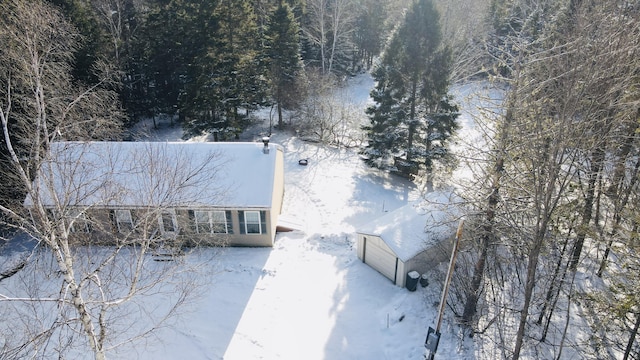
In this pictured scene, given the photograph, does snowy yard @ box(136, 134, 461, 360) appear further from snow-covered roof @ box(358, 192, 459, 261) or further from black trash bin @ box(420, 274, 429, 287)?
snow-covered roof @ box(358, 192, 459, 261)

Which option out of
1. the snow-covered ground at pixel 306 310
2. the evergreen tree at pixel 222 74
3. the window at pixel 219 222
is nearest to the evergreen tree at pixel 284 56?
the evergreen tree at pixel 222 74

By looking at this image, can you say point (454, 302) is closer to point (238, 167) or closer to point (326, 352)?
point (326, 352)

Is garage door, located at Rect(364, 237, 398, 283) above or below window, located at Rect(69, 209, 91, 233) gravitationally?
below

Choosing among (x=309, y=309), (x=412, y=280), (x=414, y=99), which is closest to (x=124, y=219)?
(x=309, y=309)

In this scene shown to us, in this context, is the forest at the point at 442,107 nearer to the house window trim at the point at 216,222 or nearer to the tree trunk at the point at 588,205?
the tree trunk at the point at 588,205

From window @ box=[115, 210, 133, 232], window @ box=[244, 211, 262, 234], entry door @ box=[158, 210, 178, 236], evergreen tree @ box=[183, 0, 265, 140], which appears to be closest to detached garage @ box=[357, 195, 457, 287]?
window @ box=[244, 211, 262, 234]

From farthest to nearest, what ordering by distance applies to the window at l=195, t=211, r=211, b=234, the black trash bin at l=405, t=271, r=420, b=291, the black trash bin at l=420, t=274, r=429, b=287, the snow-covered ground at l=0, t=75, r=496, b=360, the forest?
the window at l=195, t=211, r=211, b=234
the black trash bin at l=420, t=274, r=429, b=287
the black trash bin at l=405, t=271, r=420, b=291
the snow-covered ground at l=0, t=75, r=496, b=360
the forest

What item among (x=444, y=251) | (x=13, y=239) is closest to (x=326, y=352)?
(x=444, y=251)
